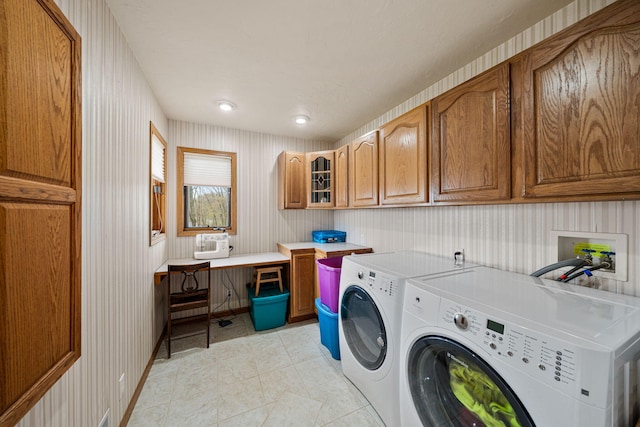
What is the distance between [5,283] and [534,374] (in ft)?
5.15

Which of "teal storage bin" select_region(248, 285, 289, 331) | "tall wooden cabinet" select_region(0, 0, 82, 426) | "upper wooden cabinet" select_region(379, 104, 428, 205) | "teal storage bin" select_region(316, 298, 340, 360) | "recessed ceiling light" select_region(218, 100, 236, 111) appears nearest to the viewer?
"tall wooden cabinet" select_region(0, 0, 82, 426)

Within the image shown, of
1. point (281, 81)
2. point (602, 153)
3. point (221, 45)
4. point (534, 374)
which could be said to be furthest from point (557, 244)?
point (221, 45)

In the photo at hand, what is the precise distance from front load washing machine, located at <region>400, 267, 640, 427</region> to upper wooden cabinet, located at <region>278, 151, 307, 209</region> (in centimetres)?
214

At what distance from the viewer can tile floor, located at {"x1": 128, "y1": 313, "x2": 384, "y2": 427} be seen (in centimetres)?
153

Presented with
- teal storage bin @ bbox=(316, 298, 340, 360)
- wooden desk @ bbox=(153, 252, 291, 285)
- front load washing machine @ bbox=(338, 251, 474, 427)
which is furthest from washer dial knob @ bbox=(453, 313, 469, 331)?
wooden desk @ bbox=(153, 252, 291, 285)

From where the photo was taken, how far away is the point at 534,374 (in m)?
0.73

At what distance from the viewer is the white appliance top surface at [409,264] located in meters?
1.48

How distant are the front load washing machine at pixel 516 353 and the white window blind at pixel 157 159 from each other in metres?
2.45

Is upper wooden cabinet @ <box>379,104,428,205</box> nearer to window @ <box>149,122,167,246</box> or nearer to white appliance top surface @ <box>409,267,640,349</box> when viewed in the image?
white appliance top surface @ <box>409,267,640,349</box>

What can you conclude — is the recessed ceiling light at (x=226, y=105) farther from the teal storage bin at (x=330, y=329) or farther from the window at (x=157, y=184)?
the teal storage bin at (x=330, y=329)

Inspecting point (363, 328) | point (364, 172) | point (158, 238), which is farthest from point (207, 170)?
point (363, 328)

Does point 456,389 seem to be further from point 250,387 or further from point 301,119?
point 301,119

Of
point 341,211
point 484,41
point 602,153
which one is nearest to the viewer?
point 602,153

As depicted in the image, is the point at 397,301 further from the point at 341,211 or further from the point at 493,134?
the point at 341,211
